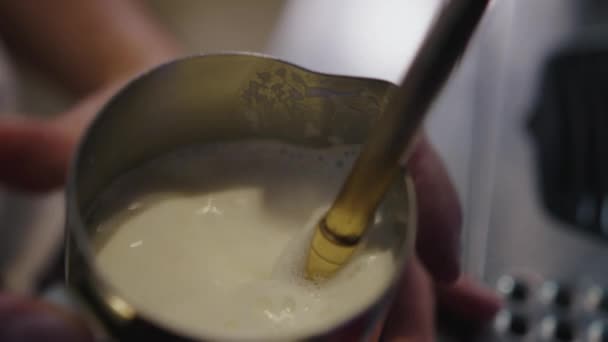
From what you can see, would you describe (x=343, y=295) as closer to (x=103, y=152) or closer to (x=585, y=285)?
(x=103, y=152)

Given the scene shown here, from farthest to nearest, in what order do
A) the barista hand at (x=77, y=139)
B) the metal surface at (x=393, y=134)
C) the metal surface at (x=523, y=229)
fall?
the metal surface at (x=523, y=229)
the barista hand at (x=77, y=139)
the metal surface at (x=393, y=134)

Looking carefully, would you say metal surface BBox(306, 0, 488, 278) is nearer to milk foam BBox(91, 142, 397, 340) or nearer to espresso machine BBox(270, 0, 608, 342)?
milk foam BBox(91, 142, 397, 340)

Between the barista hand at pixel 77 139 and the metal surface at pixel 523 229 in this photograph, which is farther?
the metal surface at pixel 523 229

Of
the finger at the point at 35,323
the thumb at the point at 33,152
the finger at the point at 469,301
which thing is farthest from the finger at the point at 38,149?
the finger at the point at 469,301

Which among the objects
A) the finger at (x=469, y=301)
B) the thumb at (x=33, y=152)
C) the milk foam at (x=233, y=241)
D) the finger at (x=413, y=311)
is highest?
the milk foam at (x=233, y=241)

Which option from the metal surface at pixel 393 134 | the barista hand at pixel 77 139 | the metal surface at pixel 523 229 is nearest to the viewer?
the metal surface at pixel 393 134

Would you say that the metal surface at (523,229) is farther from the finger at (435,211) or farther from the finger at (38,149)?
the finger at (38,149)

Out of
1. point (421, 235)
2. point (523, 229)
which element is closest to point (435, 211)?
point (421, 235)

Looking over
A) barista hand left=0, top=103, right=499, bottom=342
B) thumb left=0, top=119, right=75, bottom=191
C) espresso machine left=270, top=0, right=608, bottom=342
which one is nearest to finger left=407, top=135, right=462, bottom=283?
barista hand left=0, top=103, right=499, bottom=342
